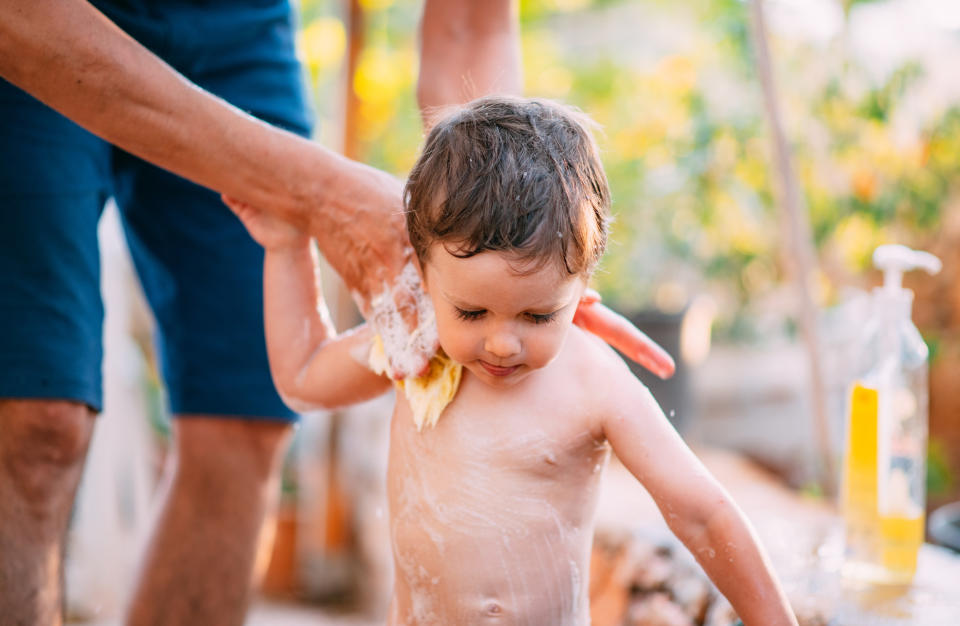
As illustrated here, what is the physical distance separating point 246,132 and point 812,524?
5.35 ft

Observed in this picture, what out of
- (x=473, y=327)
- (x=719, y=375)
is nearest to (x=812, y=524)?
(x=473, y=327)

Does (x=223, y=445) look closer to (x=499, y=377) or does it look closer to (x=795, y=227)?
(x=499, y=377)

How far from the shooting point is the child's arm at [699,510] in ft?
3.73

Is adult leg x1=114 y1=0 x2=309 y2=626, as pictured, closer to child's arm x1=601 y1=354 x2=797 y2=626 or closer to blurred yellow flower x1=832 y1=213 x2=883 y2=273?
child's arm x1=601 y1=354 x2=797 y2=626

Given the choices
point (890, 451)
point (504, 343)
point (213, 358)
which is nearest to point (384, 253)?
point (504, 343)

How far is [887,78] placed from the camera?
4.18 metres

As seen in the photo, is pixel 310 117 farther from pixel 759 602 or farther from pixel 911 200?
pixel 911 200

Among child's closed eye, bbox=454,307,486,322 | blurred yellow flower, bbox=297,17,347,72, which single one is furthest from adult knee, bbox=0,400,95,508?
blurred yellow flower, bbox=297,17,347,72

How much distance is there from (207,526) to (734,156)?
136 inches

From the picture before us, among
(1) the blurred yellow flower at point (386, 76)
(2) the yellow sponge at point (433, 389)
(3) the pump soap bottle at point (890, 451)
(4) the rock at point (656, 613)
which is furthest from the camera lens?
(1) the blurred yellow flower at point (386, 76)

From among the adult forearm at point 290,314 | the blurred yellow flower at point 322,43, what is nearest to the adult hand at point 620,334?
the adult forearm at point 290,314

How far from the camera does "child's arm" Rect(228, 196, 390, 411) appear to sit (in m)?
A: 1.39

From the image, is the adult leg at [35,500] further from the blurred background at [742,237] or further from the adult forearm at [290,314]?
the blurred background at [742,237]

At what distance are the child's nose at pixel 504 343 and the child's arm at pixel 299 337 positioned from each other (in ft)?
1.05
